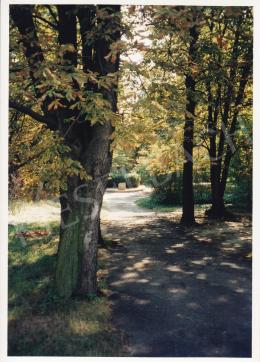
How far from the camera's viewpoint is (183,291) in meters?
7.77

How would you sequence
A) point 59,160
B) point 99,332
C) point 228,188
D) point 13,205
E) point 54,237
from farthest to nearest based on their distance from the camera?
point 228,188, point 13,205, point 54,237, point 59,160, point 99,332

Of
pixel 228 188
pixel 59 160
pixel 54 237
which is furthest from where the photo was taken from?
pixel 228 188

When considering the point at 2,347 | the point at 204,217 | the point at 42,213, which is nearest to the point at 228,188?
the point at 204,217

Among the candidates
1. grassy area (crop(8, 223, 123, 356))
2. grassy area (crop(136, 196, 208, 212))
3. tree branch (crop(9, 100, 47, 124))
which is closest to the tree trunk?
grassy area (crop(8, 223, 123, 356))

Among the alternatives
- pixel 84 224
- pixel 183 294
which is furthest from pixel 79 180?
pixel 183 294

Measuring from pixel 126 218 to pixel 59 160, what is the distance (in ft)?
39.2

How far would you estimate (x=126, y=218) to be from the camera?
18500 millimetres

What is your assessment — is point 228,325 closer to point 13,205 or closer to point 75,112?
point 75,112

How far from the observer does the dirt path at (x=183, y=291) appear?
569 cm

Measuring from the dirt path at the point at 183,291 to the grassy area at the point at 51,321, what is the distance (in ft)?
1.09

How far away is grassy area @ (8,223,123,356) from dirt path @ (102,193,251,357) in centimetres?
33

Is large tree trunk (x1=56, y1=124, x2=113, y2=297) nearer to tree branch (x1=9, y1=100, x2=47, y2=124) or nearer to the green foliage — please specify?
tree branch (x1=9, y1=100, x2=47, y2=124)

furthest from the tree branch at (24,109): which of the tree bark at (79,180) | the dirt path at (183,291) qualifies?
the dirt path at (183,291)

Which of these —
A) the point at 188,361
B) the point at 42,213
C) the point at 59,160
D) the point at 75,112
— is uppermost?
the point at 75,112
